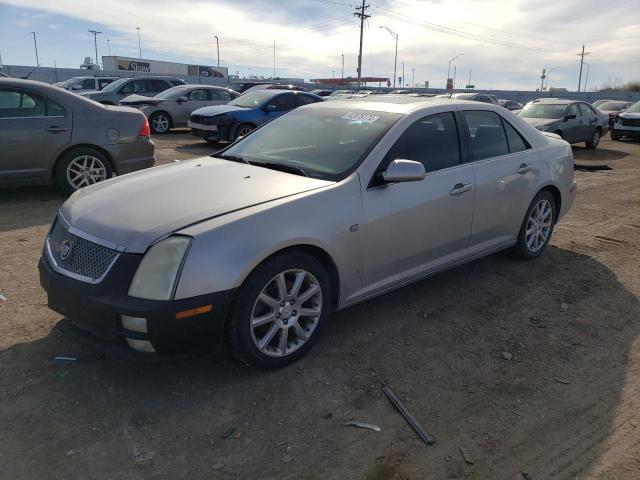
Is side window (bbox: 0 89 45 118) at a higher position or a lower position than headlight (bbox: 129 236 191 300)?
higher

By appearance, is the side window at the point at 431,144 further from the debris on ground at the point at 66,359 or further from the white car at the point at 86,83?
the white car at the point at 86,83

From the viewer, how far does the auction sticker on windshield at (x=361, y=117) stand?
4035 millimetres

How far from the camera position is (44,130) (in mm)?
6762

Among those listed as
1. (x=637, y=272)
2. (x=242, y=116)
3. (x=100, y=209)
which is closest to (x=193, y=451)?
(x=100, y=209)

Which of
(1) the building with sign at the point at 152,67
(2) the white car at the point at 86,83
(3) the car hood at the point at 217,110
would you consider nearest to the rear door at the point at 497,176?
(3) the car hood at the point at 217,110

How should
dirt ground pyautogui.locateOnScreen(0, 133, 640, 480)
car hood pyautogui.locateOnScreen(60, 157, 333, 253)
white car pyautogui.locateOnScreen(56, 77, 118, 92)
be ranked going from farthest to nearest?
white car pyautogui.locateOnScreen(56, 77, 118, 92), car hood pyautogui.locateOnScreen(60, 157, 333, 253), dirt ground pyautogui.locateOnScreen(0, 133, 640, 480)

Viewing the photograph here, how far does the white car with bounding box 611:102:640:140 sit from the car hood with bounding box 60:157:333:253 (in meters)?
18.9

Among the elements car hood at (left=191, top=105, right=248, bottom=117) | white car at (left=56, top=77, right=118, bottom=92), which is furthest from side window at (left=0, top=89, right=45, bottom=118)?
white car at (left=56, top=77, right=118, bottom=92)

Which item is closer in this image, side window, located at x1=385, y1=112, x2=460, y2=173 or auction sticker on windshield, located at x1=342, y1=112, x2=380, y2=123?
side window, located at x1=385, y1=112, x2=460, y2=173

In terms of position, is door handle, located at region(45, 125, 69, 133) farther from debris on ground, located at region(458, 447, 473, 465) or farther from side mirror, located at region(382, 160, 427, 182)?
debris on ground, located at region(458, 447, 473, 465)

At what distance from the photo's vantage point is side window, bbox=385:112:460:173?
12.7 feet

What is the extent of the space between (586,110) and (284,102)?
30.3 feet

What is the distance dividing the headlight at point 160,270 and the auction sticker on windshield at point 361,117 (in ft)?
6.22

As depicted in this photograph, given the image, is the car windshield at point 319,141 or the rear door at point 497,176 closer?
the car windshield at point 319,141
